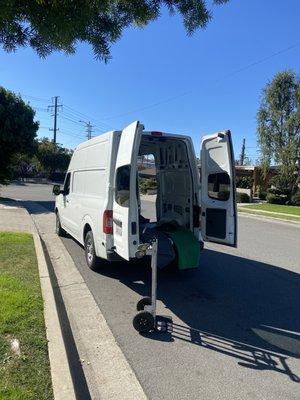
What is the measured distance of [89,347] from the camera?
4.66 metres

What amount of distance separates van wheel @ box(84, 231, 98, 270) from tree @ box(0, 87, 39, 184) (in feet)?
59.6

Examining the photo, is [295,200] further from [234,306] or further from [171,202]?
[234,306]

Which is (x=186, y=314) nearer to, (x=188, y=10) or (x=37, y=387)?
(x=37, y=387)

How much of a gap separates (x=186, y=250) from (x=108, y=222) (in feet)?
4.40

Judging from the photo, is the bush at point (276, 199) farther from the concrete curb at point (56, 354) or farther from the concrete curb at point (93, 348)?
the concrete curb at point (56, 354)

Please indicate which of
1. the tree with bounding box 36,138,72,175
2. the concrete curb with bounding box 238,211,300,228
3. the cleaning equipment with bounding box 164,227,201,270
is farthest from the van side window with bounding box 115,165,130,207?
the tree with bounding box 36,138,72,175

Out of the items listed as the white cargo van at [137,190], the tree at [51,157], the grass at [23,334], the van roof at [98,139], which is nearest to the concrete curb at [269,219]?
the white cargo van at [137,190]

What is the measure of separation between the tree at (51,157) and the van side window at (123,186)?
68839mm

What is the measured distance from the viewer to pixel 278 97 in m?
36.7

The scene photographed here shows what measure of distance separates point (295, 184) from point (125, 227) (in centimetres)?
3245

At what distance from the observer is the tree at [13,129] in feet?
80.1

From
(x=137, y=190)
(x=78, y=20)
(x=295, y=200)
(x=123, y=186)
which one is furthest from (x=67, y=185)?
(x=295, y=200)

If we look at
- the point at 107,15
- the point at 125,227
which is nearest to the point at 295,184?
the point at 125,227

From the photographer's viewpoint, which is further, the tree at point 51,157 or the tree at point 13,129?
the tree at point 51,157
